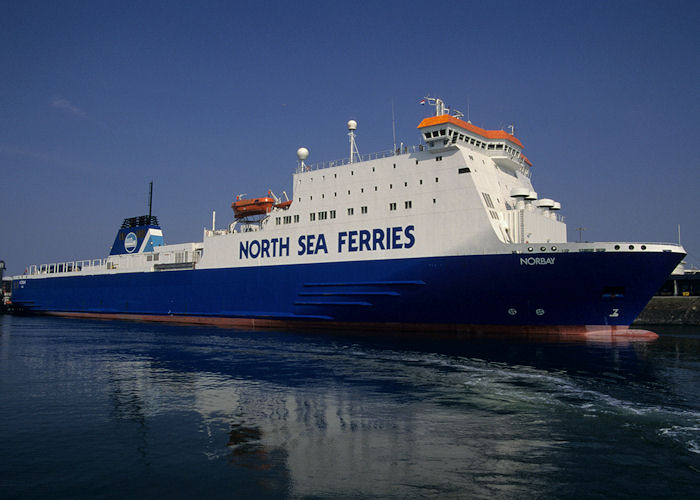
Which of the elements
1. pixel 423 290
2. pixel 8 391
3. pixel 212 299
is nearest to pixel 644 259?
pixel 423 290

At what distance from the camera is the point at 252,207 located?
3244 cm

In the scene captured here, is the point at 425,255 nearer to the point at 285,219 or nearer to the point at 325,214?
the point at 325,214

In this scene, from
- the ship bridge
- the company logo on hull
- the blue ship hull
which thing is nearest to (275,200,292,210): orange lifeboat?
the blue ship hull

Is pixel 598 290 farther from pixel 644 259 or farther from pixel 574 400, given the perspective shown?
pixel 574 400

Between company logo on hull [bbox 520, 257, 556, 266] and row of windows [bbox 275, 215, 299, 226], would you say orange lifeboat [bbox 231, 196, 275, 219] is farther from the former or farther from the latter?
company logo on hull [bbox 520, 257, 556, 266]

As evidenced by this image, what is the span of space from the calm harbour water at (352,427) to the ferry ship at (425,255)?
507 centimetres

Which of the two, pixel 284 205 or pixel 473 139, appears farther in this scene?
pixel 284 205

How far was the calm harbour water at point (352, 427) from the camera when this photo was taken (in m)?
5.98

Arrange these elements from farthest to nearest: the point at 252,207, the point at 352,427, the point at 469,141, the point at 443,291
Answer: the point at 252,207 < the point at 469,141 < the point at 443,291 < the point at 352,427

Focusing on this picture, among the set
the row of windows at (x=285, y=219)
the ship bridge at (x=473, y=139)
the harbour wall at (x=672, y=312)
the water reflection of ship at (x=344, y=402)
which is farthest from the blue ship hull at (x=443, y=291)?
the harbour wall at (x=672, y=312)

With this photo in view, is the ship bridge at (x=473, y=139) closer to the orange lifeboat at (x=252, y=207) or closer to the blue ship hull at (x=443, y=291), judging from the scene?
the blue ship hull at (x=443, y=291)

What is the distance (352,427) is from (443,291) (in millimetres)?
15288

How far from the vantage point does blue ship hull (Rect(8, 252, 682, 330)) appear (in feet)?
67.8

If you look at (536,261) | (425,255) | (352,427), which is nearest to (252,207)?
(425,255)
